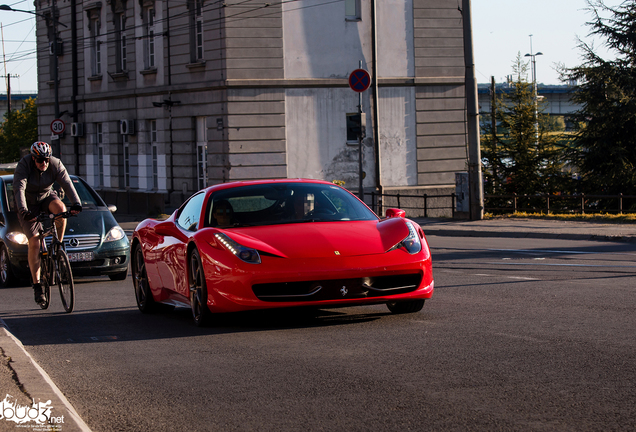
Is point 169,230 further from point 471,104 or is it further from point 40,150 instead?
point 471,104

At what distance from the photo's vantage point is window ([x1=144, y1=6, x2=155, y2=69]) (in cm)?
3703

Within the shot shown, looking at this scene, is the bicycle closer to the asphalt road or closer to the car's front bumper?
the asphalt road

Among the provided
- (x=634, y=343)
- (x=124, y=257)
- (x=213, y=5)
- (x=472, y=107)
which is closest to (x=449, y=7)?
(x=213, y=5)

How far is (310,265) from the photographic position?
7.02 m

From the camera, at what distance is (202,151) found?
34.4 metres

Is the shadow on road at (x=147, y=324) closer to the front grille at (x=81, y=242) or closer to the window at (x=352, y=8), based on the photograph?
the front grille at (x=81, y=242)

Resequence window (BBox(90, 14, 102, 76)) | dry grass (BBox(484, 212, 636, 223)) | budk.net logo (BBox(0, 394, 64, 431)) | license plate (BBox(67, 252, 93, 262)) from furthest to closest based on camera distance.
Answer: window (BBox(90, 14, 102, 76)), dry grass (BBox(484, 212, 636, 223)), license plate (BBox(67, 252, 93, 262)), budk.net logo (BBox(0, 394, 64, 431))

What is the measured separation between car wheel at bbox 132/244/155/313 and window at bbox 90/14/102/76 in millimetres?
32952

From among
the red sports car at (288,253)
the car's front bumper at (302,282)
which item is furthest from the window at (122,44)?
the car's front bumper at (302,282)

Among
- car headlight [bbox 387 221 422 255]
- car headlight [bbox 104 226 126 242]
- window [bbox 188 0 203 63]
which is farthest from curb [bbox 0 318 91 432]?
window [bbox 188 0 203 63]

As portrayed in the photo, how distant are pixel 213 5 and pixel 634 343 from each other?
29.1 metres

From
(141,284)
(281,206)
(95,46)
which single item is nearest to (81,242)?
(141,284)

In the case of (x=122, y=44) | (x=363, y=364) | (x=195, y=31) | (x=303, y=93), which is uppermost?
(x=122, y=44)

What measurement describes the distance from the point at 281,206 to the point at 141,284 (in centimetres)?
214
